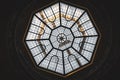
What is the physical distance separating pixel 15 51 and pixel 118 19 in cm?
561

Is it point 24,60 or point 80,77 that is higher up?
point 24,60

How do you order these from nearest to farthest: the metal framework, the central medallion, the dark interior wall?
the dark interior wall → the metal framework → the central medallion

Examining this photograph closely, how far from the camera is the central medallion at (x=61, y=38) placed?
50.6 ft

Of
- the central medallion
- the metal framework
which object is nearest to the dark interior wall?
the metal framework

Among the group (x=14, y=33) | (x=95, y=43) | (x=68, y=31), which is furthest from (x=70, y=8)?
(x=14, y=33)

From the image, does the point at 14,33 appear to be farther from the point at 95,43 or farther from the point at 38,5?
the point at 95,43

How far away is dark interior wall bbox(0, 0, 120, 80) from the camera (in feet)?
45.3

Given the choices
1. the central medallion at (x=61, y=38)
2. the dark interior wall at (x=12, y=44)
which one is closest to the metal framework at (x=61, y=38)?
the central medallion at (x=61, y=38)

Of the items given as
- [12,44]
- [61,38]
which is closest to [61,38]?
[61,38]

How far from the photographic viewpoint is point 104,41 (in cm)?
1473

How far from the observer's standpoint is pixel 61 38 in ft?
50.5

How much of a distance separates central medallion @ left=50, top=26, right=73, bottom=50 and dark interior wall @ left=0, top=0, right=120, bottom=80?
188cm

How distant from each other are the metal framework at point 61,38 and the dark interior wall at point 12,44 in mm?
1126

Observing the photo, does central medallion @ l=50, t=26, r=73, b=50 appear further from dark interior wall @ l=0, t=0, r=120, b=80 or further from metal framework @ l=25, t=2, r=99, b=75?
dark interior wall @ l=0, t=0, r=120, b=80
